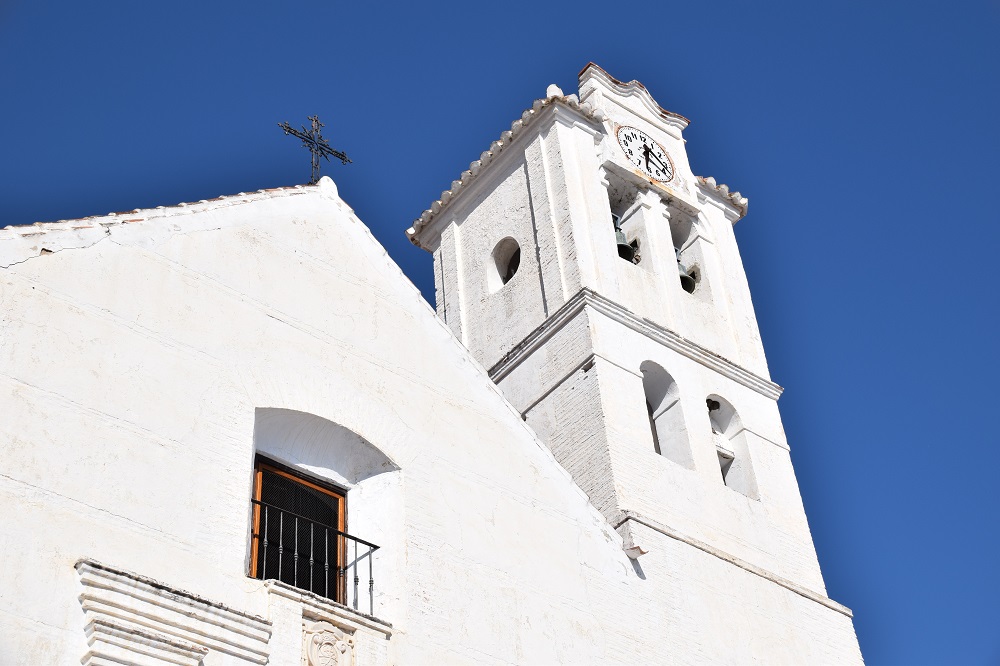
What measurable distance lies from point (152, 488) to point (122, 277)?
182cm

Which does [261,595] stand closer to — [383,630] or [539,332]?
[383,630]

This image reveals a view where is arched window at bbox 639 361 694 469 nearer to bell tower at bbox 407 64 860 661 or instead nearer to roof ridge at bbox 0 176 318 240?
bell tower at bbox 407 64 860 661

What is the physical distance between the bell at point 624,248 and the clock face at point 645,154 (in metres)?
1.35

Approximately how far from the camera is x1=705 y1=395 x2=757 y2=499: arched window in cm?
1691

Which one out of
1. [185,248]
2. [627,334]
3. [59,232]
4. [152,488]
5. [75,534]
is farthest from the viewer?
[627,334]

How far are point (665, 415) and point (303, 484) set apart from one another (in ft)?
22.4

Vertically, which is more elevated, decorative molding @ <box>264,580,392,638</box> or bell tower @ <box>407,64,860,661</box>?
bell tower @ <box>407,64,860,661</box>

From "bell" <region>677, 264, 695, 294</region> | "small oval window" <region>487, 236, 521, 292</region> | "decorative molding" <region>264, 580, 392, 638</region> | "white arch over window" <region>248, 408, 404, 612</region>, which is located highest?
"small oval window" <region>487, 236, 521, 292</region>

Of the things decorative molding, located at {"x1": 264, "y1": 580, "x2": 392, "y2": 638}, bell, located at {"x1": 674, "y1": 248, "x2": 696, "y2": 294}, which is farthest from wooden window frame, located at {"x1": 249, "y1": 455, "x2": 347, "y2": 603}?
bell, located at {"x1": 674, "y1": 248, "x2": 696, "y2": 294}

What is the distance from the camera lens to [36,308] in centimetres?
964

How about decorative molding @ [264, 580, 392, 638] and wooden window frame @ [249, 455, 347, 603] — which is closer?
decorative molding @ [264, 580, 392, 638]

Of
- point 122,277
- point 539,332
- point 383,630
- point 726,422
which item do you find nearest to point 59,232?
point 122,277

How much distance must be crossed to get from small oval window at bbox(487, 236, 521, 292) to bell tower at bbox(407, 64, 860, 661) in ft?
0.07

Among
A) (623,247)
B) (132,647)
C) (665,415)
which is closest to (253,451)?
(132,647)
